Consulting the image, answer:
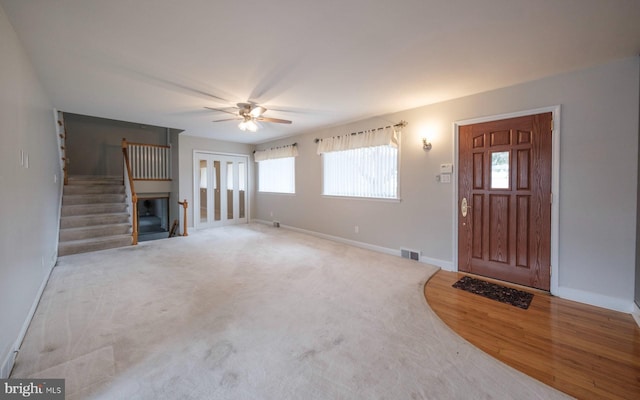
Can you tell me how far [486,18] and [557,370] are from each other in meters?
2.58

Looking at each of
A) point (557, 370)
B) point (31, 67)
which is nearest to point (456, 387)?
point (557, 370)

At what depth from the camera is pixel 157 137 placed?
7516 mm

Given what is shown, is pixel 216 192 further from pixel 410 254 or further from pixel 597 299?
pixel 597 299

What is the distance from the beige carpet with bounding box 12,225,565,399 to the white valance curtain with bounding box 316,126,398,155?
82.4 inches

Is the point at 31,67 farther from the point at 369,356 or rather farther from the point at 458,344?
the point at 458,344

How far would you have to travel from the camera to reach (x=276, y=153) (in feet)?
22.1

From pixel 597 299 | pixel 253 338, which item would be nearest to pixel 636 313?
pixel 597 299

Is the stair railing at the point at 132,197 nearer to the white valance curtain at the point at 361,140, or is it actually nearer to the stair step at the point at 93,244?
the stair step at the point at 93,244

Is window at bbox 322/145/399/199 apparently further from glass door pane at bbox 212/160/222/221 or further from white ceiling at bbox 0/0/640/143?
glass door pane at bbox 212/160/222/221

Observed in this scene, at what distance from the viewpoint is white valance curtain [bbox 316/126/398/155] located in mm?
4276

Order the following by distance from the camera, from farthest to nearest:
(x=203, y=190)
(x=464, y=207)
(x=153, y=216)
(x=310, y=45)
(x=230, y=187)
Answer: (x=153, y=216)
(x=230, y=187)
(x=203, y=190)
(x=464, y=207)
(x=310, y=45)

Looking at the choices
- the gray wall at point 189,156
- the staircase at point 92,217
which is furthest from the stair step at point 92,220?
the gray wall at point 189,156

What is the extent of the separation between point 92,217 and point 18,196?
350 centimetres

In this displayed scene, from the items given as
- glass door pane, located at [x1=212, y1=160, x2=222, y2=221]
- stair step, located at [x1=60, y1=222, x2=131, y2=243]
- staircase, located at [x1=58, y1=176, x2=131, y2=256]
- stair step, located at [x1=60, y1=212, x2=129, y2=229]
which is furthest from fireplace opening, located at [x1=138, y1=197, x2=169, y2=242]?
stair step, located at [x1=60, y1=222, x2=131, y2=243]
